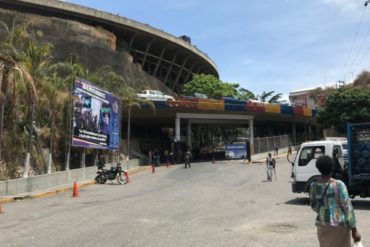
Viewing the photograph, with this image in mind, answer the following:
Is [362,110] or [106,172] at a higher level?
[362,110]

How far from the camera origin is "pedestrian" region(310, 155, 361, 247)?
5758 millimetres

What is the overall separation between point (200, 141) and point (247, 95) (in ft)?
66.6

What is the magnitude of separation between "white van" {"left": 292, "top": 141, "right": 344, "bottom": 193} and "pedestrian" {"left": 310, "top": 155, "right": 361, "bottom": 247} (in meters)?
11.6

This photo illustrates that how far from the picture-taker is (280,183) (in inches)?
1034

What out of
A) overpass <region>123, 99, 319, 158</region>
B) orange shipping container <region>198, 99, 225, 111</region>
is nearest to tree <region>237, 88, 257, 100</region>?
overpass <region>123, 99, 319, 158</region>

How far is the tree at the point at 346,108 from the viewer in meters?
62.1

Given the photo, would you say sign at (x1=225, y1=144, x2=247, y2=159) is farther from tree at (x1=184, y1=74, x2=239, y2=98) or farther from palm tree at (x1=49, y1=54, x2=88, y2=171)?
tree at (x1=184, y1=74, x2=239, y2=98)

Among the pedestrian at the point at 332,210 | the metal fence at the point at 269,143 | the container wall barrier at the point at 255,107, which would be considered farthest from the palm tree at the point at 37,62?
the container wall barrier at the point at 255,107

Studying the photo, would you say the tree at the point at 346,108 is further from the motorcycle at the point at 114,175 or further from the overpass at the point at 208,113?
the motorcycle at the point at 114,175

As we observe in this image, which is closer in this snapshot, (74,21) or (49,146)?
(49,146)

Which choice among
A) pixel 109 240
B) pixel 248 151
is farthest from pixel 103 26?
pixel 109 240

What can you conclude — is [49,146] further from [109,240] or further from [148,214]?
[109,240]

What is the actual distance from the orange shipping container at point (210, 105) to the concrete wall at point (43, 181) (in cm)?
1910

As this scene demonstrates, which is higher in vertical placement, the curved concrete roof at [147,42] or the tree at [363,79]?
the curved concrete roof at [147,42]
